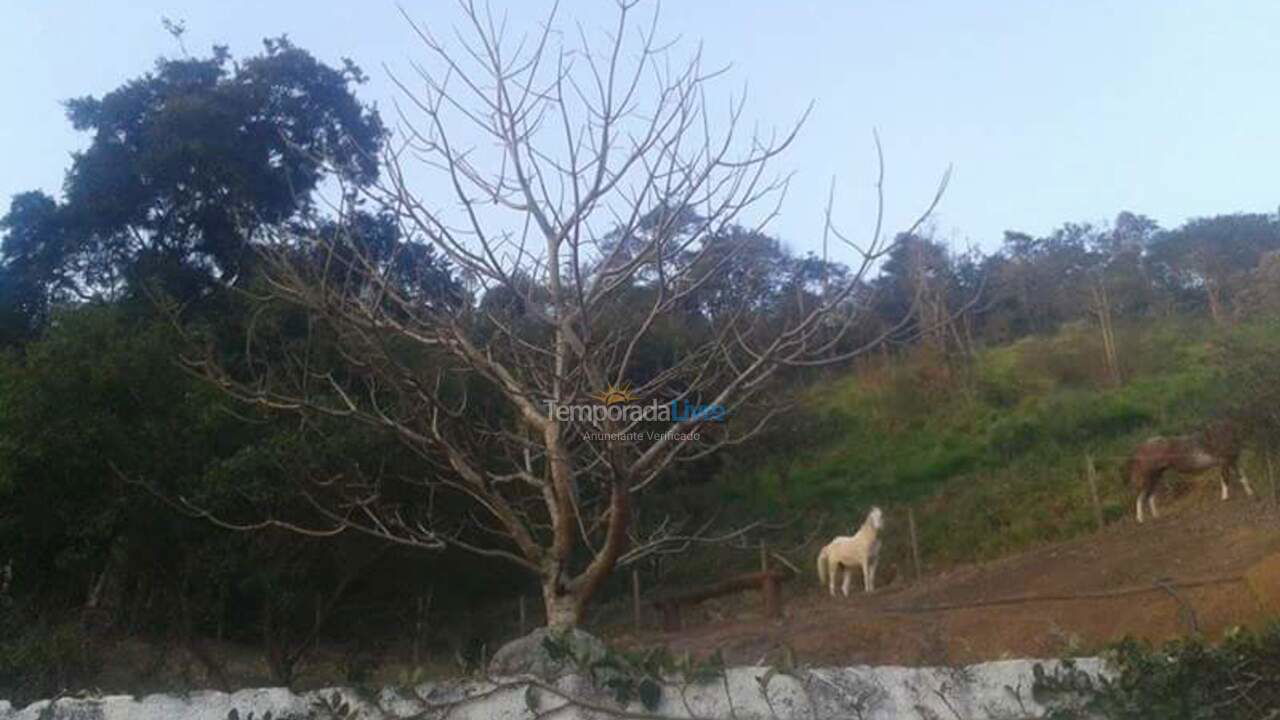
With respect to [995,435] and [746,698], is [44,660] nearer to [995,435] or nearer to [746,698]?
[746,698]

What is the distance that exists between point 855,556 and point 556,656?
34.0 feet

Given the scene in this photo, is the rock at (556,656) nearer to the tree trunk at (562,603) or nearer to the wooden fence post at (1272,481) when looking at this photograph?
the tree trunk at (562,603)

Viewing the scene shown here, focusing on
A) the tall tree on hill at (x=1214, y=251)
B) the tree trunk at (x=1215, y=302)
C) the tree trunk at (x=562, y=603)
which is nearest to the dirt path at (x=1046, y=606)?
the tree trunk at (x=562, y=603)

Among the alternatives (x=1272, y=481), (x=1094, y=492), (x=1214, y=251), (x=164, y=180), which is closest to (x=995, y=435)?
(x=1094, y=492)

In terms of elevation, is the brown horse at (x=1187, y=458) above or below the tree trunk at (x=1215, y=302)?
below

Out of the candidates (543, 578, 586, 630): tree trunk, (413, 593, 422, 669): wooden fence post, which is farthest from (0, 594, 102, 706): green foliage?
(413, 593, 422, 669): wooden fence post

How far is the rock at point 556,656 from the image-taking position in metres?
4.59

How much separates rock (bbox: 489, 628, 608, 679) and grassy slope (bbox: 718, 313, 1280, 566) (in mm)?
10511

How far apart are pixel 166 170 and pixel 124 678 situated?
11.6 m

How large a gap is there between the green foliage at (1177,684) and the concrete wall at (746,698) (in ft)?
0.28

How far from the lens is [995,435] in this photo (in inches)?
846

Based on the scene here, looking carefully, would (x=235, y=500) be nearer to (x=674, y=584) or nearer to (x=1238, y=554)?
(x=674, y=584)

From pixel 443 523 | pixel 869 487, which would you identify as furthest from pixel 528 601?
pixel 869 487

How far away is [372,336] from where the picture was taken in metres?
6.12
